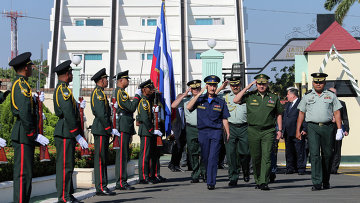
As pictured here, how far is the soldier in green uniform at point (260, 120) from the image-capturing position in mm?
12523

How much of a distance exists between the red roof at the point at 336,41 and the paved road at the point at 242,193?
6909mm

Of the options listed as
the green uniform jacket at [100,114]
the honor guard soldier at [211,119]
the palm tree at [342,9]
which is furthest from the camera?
the palm tree at [342,9]

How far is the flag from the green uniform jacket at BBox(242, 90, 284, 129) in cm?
297

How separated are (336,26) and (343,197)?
1158cm

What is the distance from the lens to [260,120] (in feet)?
41.3

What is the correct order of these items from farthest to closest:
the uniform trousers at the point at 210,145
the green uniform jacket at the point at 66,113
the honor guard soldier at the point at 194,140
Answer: the honor guard soldier at the point at 194,140 → the uniform trousers at the point at 210,145 → the green uniform jacket at the point at 66,113

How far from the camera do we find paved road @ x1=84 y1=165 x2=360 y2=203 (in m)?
11.0

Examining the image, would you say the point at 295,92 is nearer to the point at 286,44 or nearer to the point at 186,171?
the point at 186,171

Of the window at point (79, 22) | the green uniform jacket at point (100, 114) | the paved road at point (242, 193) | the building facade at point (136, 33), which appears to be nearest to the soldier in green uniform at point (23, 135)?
the paved road at point (242, 193)

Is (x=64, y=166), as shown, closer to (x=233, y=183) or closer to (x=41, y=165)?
(x=41, y=165)

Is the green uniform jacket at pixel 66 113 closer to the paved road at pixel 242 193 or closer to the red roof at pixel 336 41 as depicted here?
the paved road at pixel 242 193

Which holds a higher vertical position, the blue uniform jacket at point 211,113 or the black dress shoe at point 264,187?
the blue uniform jacket at point 211,113

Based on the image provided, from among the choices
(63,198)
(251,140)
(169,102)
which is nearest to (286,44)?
(169,102)

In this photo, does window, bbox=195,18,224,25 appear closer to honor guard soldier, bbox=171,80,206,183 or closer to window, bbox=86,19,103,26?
window, bbox=86,19,103,26
